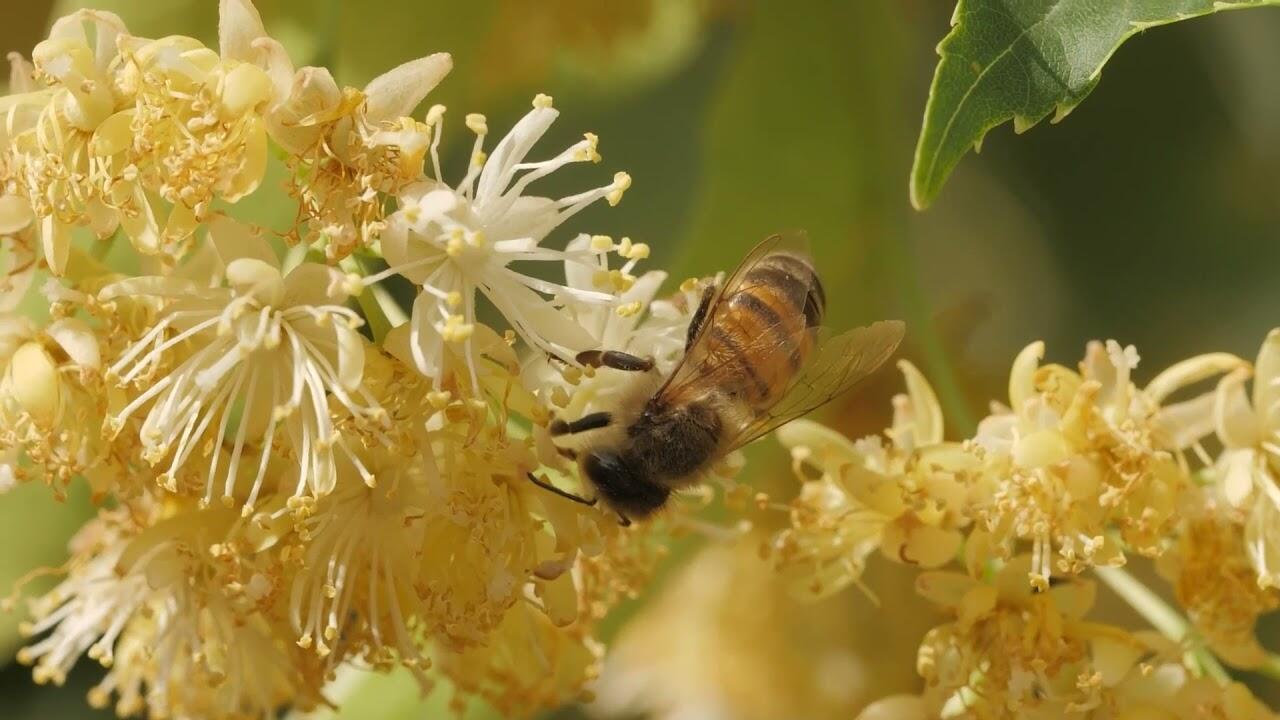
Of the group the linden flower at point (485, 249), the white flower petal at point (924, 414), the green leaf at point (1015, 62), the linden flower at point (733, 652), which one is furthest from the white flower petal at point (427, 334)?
the linden flower at point (733, 652)

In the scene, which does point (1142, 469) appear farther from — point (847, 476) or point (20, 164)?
point (20, 164)

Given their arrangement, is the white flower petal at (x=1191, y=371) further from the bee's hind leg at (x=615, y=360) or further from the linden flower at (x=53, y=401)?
the linden flower at (x=53, y=401)

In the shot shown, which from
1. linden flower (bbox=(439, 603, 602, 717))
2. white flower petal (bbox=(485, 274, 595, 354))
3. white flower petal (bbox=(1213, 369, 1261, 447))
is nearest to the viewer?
white flower petal (bbox=(485, 274, 595, 354))

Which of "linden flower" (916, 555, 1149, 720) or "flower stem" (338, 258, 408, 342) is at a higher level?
"flower stem" (338, 258, 408, 342)

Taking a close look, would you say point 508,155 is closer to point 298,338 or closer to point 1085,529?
point 298,338

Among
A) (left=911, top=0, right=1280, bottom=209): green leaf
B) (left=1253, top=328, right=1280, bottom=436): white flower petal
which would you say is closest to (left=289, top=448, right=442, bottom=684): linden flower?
(left=911, top=0, right=1280, bottom=209): green leaf

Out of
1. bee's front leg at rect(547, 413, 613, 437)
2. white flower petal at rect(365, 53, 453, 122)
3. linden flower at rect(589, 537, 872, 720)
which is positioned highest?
white flower petal at rect(365, 53, 453, 122)

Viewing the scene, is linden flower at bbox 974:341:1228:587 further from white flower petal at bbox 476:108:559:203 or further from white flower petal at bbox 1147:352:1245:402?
white flower petal at bbox 476:108:559:203

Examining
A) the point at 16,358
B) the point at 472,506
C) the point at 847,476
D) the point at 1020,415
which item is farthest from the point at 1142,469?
the point at 16,358
